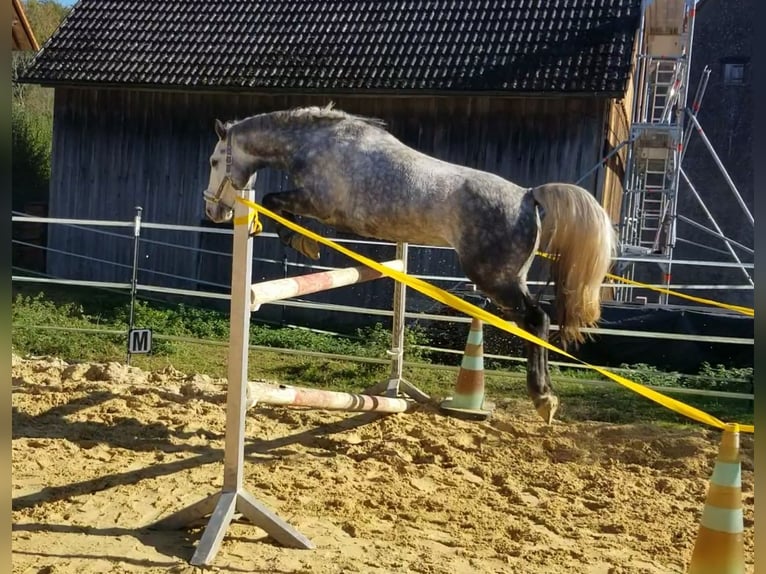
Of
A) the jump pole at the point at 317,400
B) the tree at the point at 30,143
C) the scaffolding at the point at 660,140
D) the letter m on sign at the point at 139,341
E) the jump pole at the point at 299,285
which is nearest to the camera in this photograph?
the jump pole at the point at 299,285

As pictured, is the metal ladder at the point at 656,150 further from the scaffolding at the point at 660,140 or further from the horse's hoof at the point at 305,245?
the horse's hoof at the point at 305,245

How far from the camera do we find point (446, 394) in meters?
6.82

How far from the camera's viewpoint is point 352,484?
4.37 meters

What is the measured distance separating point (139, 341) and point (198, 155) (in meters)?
5.74

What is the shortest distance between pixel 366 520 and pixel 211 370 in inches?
150

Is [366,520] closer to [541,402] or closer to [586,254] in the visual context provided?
[541,402]

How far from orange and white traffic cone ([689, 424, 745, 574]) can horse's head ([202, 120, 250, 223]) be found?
299 cm

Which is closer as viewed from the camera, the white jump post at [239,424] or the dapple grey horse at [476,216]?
the white jump post at [239,424]

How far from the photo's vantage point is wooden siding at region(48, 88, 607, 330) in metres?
10.8

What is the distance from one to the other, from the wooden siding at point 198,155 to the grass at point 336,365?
2.12m

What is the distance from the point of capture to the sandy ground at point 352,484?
346 centimetres

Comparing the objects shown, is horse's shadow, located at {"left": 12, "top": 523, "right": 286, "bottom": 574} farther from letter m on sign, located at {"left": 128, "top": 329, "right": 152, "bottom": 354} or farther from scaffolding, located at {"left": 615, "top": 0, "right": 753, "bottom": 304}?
scaffolding, located at {"left": 615, "top": 0, "right": 753, "bottom": 304}

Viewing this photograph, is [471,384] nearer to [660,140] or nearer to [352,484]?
[352,484]

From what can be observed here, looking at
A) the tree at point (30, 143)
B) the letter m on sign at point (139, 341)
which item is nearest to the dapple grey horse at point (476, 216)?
the letter m on sign at point (139, 341)
